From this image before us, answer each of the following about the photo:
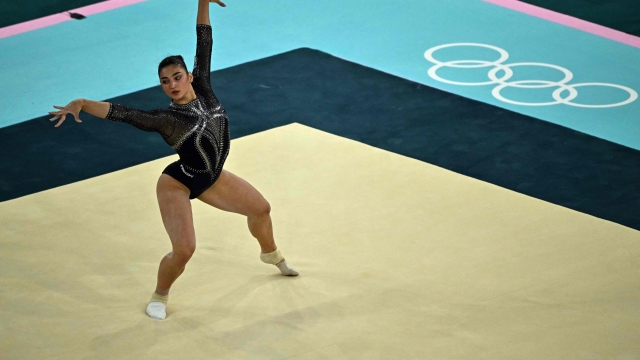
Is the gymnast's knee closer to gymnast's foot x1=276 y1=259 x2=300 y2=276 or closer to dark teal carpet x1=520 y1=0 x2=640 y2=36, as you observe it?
gymnast's foot x1=276 y1=259 x2=300 y2=276

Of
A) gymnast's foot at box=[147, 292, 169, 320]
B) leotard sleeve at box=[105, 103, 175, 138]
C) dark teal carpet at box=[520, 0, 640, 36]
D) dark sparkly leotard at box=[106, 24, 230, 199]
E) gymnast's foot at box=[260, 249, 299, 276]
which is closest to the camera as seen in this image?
leotard sleeve at box=[105, 103, 175, 138]

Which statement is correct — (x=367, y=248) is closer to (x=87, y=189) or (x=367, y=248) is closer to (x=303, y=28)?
(x=87, y=189)

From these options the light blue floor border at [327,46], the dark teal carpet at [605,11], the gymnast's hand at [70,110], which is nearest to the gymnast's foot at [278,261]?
the gymnast's hand at [70,110]

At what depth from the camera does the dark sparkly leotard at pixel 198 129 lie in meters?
4.44

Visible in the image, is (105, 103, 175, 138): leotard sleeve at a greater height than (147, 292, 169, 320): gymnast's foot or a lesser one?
greater

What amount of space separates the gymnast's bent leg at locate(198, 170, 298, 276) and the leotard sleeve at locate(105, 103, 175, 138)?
44 centimetres

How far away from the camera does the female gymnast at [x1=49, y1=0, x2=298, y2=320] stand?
446 centimetres

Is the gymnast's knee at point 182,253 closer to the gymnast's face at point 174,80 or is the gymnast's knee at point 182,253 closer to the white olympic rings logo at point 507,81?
the gymnast's face at point 174,80

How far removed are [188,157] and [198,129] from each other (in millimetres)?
157

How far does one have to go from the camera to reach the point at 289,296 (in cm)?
492

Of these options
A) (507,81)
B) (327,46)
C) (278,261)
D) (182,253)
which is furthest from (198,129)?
(327,46)

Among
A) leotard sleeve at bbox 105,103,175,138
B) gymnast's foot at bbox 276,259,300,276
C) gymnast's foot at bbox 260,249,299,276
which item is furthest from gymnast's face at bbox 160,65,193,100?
gymnast's foot at bbox 276,259,300,276

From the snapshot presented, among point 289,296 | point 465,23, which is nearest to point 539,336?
point 289,296

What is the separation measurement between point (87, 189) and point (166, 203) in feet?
6.42
